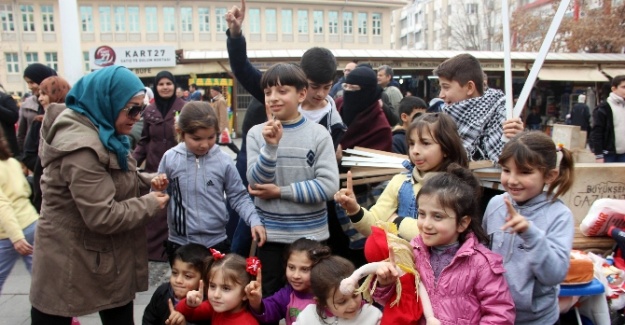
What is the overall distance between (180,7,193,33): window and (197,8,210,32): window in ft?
2.60

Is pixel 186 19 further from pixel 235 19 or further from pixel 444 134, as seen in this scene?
pixel 444 134

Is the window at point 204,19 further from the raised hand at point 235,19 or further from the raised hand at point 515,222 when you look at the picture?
the raised hand at point 515,222

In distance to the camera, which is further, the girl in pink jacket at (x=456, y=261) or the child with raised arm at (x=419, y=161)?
the child with raised arm at (x=419, y=161)

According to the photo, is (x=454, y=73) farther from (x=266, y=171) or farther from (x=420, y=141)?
(x=266, y=171)

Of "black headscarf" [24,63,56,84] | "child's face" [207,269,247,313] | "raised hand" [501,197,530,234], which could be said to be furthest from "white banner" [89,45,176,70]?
"raised hand" [501,197,530,234]

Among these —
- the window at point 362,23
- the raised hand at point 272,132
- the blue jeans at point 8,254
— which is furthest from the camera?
the window at point 362,23

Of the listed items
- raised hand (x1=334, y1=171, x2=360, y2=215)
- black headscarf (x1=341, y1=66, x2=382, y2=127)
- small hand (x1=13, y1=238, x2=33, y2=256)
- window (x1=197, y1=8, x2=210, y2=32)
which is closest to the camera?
raised hand (x1=334, y1=171, x2=360, y2=215)

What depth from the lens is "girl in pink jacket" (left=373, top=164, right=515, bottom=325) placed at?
2.00 meters

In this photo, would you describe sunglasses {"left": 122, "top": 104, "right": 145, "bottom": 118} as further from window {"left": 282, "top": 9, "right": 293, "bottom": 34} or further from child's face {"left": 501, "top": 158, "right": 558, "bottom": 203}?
window {"left": 282, "top": 9, "right": 293, "bottom": 34}

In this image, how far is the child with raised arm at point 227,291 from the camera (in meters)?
2.68

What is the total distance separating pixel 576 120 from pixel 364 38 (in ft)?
121

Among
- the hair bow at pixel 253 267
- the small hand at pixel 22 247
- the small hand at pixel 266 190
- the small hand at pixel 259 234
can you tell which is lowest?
the small hand at pixel 22 247

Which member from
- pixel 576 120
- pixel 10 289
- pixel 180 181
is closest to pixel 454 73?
pixel 180 181

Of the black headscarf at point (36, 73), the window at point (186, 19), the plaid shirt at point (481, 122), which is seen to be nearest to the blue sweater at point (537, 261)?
the plaid shirt at point (481, 122)
